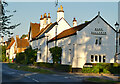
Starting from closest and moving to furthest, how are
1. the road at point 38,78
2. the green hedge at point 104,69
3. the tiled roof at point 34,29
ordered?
the road at point 38,78 < the green hedge at point 104,69 < the tiled roof at point 34,29

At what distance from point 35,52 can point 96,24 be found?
2151 cm

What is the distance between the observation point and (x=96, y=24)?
1470 inches

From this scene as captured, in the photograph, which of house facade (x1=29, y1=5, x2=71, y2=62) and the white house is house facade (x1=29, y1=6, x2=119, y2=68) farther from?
house facade (x1=29, y1=5, x2=71, y2=62)

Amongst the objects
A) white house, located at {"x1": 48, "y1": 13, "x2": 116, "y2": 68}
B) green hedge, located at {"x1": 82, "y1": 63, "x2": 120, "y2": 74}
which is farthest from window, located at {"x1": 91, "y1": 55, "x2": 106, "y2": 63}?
green hedge, located at {"x1": 82, "y1": 63, "x2": 120, "y2": 74}

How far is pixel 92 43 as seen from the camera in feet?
122

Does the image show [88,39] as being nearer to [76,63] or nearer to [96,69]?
[76,63]

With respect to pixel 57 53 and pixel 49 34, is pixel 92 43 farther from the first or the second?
pixel 49 34

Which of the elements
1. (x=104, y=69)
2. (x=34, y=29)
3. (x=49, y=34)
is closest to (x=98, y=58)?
(x=104, y=69)

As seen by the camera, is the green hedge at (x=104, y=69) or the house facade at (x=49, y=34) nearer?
the green hedge at (x=104, y=69)

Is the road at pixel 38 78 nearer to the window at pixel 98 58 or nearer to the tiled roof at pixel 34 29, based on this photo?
the window at pixel 98 58

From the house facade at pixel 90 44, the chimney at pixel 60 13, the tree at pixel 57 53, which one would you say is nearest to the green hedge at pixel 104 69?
the house facade at pixel 90 44

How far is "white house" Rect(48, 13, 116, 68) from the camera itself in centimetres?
3619

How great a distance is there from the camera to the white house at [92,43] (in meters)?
36.2

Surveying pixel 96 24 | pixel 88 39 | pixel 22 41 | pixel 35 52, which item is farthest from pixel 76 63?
pixel 22 41
